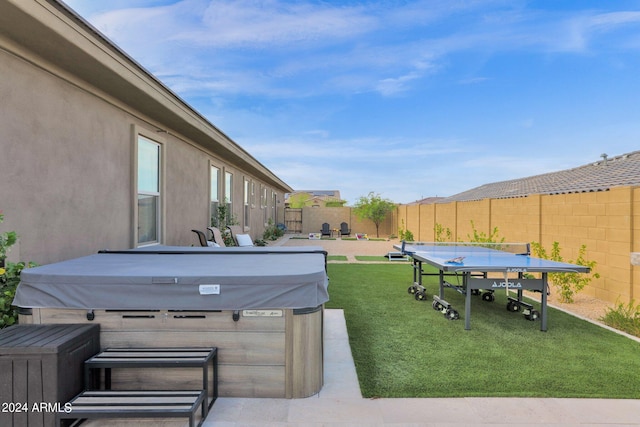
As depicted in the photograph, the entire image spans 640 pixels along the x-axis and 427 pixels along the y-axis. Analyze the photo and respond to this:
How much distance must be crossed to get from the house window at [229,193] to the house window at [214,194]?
524 mm

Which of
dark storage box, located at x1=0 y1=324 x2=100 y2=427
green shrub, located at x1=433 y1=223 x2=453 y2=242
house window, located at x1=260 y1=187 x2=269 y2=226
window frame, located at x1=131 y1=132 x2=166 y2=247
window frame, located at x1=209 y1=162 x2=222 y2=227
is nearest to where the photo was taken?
dark storage box, located at x1=0 y1=324 x2=100 y2=427

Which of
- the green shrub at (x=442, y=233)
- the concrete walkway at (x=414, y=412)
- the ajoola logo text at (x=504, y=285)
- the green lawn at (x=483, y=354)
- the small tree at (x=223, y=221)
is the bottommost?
the green lawn at (x=483, y=354)

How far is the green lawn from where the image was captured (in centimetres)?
299

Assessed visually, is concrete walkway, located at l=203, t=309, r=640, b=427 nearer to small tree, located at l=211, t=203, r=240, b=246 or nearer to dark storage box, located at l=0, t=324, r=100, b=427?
dark storage box, located at l=0, t=324, r=100, b=427

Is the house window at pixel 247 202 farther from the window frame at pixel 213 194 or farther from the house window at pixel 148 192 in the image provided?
the house window at pixel 148 192

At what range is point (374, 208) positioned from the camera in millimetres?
24438

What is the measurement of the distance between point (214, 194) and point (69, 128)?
556 centimetres

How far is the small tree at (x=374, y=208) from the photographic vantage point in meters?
24.5

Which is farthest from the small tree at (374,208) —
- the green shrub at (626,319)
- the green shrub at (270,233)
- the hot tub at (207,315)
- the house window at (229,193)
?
the hot tub at (207,315)

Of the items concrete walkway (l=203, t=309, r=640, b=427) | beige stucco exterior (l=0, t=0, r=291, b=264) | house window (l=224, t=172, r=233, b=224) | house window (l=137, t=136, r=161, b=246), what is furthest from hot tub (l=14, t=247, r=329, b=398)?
house window (l=224, t=172, r=233, b=224)

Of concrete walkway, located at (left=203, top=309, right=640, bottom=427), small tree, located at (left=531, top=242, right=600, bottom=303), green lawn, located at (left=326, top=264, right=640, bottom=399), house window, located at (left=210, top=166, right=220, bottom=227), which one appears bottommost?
green lawn, located at (left=326, top=264, right=640, bottom=399)

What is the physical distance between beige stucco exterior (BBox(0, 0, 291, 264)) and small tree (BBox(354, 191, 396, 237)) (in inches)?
766

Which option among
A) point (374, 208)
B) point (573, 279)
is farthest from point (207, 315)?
point (374, 208)

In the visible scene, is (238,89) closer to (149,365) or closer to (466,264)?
(466,264)
